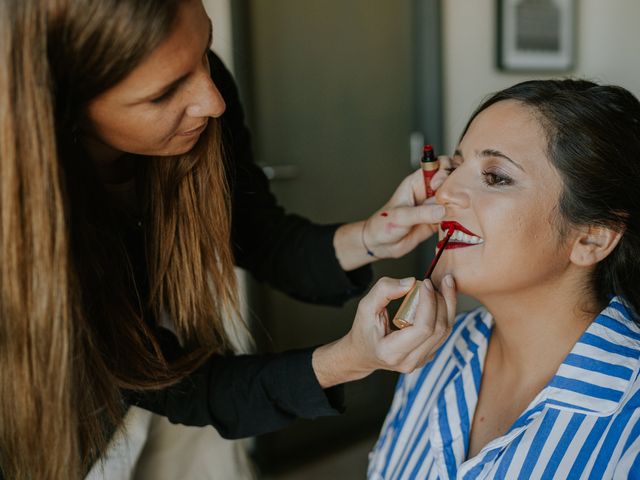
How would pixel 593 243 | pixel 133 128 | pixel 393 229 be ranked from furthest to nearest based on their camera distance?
pixel 393 229 < pixel 593 243 < pixel 133 128

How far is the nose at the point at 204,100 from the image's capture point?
3.30ft

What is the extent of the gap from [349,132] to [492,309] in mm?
1804

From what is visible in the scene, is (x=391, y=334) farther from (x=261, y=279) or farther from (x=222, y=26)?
(x=222, y=26)

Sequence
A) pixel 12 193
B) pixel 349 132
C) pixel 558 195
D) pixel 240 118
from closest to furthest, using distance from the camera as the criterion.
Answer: pixel 12 193 < pixel 558 195 < pixel 240 118 < pixel 349 132

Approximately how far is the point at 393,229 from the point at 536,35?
213cm

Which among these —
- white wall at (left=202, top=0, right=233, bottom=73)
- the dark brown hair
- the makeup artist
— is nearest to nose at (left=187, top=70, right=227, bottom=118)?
the makeup artist

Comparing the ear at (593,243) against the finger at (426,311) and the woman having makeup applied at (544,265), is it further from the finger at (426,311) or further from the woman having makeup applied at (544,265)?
the finger at (426,311)

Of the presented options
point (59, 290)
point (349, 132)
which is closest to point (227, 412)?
point (59, 290)

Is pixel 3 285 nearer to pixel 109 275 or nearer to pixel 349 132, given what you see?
pixel 109 275

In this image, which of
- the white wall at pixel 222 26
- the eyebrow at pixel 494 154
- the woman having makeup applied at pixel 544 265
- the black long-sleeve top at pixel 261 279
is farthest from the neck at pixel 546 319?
the white wall at pixel 222 26

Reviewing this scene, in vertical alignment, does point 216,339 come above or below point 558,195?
below

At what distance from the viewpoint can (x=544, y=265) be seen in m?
1.25

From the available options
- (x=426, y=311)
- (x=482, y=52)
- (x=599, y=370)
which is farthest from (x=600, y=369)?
(x=482, y=52)

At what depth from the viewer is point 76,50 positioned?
0.87 meters
